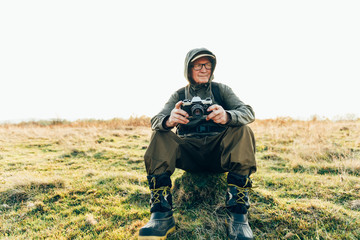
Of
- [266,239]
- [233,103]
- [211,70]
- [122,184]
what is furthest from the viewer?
[122,184]

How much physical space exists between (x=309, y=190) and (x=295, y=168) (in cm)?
135

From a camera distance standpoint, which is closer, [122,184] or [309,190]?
[309,190]

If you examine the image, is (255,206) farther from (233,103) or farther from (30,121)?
(30,121)

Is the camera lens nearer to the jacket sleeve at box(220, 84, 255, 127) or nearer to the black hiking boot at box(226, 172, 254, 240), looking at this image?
the jacket sleeve at box(220, 84, 255, 127)

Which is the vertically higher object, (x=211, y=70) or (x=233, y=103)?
(x=211, y=70)

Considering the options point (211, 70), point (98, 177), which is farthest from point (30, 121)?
point (211, 70)

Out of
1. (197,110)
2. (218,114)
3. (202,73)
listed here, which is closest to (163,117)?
(197,110)

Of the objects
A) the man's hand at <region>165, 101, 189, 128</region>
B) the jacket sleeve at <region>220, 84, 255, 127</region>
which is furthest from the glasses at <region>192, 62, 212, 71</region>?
the man's hand at <region>165, 101, 189, 128</region>

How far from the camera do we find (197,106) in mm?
2318

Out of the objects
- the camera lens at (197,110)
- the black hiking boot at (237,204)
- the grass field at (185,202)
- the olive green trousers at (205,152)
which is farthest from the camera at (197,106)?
the grass field at (185,202)

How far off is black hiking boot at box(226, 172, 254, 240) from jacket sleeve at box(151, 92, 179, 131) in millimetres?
926

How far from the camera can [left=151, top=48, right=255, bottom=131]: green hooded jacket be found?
2.37 metres

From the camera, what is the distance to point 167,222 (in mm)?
2227

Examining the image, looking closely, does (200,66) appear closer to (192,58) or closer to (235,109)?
(192,58)
